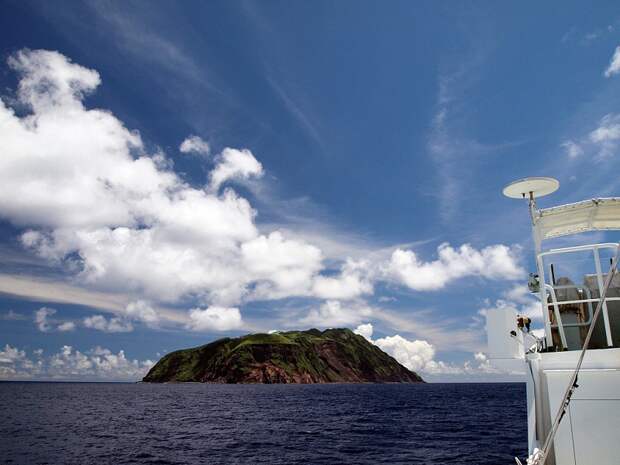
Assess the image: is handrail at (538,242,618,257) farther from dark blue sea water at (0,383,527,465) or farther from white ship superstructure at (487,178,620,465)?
dark blue sea water at (0,383,527,465)

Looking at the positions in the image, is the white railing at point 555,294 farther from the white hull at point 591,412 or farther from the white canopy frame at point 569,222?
the white hull at point 591,412

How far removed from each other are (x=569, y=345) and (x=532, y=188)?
189 inches

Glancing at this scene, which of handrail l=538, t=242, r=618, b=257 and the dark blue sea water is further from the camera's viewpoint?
the dark blue sea water

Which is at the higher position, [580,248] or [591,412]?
[580,248]

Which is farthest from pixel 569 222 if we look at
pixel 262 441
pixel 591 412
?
pixel 262 441

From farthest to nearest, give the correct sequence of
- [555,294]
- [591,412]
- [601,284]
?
1. [555,294]
2. [601,284]
3. [591,412]

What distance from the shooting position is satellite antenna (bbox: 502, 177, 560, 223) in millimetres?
13352

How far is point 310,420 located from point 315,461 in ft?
127

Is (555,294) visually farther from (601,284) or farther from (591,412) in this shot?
(591,412)

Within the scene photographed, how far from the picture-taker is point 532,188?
537 inches

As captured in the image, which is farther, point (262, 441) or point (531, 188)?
point (262, 441)

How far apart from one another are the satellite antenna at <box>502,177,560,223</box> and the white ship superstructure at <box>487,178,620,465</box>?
3 centimetres

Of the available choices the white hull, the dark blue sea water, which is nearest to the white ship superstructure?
the white hull

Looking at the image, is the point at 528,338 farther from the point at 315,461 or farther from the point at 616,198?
the point at 315,461
